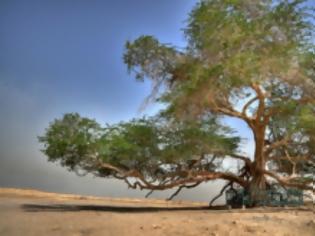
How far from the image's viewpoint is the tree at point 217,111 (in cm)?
1407

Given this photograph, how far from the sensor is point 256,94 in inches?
642

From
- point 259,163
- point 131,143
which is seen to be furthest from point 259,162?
point 131,143

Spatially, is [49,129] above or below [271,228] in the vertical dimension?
above

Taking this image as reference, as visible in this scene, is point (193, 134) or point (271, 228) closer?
point (271, 228)

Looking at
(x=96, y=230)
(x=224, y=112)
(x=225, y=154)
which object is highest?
(x=224, y=112)

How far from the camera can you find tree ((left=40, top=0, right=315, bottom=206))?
14066mm

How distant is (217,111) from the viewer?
17125 mm

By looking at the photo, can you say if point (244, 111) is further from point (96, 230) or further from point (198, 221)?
point (96, 230)

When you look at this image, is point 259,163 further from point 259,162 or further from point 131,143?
point 131,143

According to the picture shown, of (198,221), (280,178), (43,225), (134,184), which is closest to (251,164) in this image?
(280,178)

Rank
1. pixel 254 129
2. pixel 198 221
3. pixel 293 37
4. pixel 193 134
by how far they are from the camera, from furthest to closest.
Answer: pixel 254 129, pixel 193 134, pixel 293 37, pixel 198 221

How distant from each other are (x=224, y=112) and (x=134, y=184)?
167 inches

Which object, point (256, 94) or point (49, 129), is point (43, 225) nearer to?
point (49, 129)

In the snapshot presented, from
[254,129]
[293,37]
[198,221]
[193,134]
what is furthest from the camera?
[254,129]
